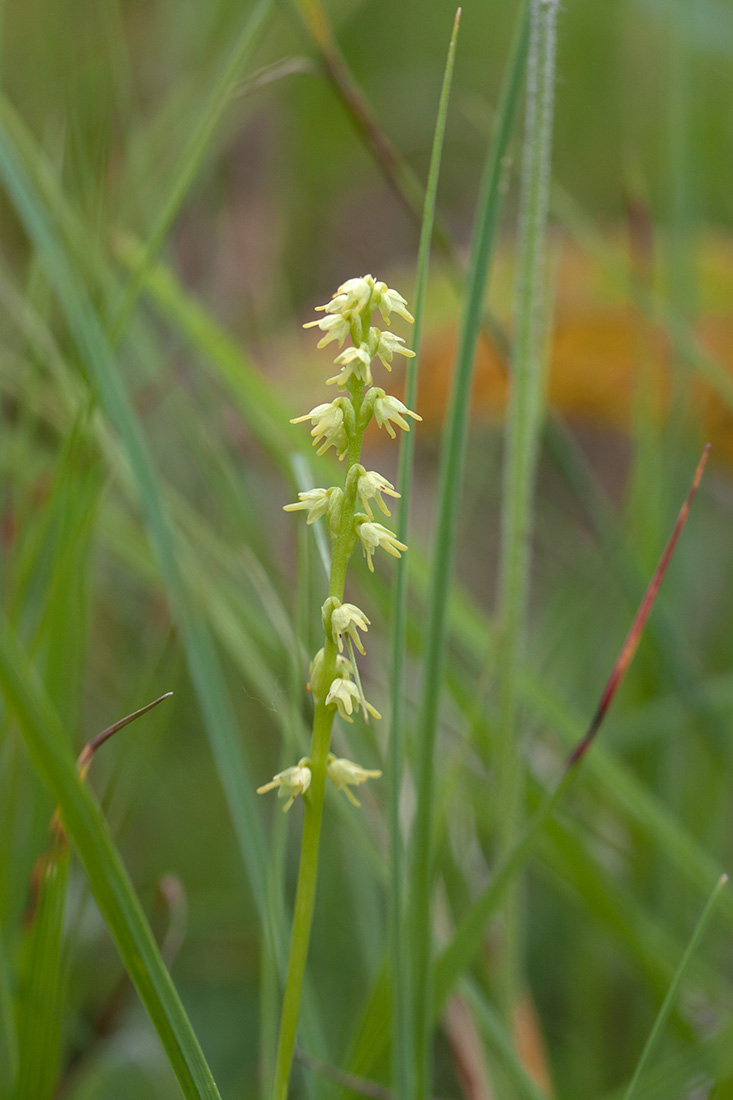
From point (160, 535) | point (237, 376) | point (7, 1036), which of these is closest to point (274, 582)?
point (237, 376)

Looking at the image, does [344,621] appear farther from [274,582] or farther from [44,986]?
[274,582]

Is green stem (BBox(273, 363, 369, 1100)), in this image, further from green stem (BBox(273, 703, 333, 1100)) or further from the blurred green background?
the blurred green background

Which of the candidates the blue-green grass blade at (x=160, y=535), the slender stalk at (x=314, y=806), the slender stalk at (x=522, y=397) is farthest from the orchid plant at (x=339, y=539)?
the slender stalk at (x=522, y=397)

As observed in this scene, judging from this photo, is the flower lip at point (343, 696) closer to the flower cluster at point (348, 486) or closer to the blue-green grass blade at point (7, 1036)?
the flower cluster at point (348, 486)

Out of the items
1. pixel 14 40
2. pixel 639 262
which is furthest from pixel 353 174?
pixel 639 262

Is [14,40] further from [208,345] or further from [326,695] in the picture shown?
[326,695]

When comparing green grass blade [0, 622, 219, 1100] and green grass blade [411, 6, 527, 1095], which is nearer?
green grass blade [0, 622, 219, 1100]

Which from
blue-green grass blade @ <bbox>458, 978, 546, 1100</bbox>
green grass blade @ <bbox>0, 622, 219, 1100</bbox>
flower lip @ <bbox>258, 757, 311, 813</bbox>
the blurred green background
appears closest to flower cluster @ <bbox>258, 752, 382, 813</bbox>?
flower lip @ <bbox>258, 757, 311, 813</bbox>
